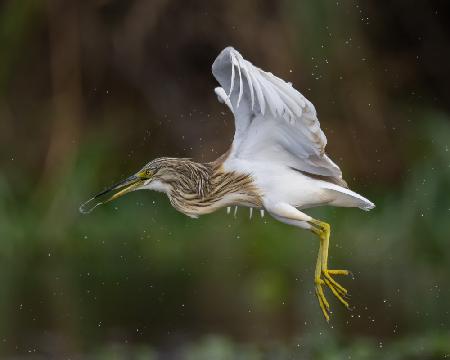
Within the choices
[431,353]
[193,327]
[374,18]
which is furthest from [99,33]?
[431,353]

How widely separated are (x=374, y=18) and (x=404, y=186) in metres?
1.67

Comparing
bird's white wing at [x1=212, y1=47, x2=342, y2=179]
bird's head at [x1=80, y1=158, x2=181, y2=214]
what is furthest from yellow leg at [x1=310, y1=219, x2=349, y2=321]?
bird's head at [x1=80, y1=158, x2=181, y2=214]

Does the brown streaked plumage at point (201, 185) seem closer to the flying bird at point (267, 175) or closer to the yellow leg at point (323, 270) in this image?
the flying bird at point (267, 175)

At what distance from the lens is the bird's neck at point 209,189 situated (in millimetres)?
5699

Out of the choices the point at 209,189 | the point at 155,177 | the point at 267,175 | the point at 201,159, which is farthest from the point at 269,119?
the point at 201,159

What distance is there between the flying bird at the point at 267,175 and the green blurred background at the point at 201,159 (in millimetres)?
1816

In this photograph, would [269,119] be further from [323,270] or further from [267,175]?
[323,270]

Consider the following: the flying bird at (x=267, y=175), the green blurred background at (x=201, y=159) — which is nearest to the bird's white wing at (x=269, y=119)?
the flying bird at (x=267, y=175)

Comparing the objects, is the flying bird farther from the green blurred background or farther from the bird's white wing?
the green blurred background

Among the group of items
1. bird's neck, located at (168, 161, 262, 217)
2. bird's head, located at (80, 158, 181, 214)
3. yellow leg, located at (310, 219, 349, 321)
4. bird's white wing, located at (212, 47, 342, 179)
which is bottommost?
yellow leg, located at (310, 219, 349, 321)

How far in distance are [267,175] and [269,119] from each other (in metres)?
0.25

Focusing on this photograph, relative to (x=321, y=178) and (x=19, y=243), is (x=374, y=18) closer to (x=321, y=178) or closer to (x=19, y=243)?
(x=19, y=243)

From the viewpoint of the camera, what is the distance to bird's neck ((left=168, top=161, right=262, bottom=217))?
570 centimetres

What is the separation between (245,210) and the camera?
10.7 meters
